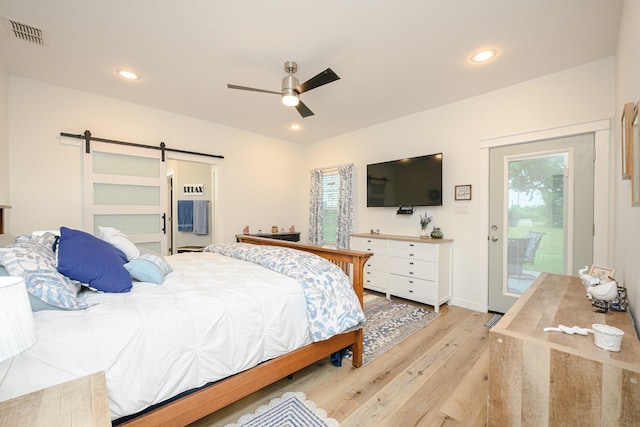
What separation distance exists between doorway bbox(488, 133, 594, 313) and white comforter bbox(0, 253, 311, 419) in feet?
8.69

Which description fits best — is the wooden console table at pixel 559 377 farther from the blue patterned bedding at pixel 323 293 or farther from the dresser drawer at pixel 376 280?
the dresser drawer at pixel 376 280

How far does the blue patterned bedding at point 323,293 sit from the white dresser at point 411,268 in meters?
Result: 1.71

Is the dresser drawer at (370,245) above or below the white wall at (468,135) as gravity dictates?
below

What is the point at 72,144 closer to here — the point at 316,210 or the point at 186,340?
the point at 186,340

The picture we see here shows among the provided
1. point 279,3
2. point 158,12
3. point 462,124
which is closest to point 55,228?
point 158,12

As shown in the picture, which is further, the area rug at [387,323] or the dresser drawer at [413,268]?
the dresser drawer at [413,268]

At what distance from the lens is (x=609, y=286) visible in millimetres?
1400

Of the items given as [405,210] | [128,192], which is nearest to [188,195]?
[128,192]

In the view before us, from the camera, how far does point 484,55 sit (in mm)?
2486

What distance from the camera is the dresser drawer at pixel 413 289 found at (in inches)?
133

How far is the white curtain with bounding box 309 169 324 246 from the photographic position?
5.24 metres

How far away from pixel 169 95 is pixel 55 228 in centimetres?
201

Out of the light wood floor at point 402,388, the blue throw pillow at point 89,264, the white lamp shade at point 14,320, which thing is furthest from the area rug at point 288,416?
the white lamp shade at point 14,320

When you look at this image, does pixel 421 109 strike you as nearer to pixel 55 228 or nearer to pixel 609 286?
pixel 609 286
